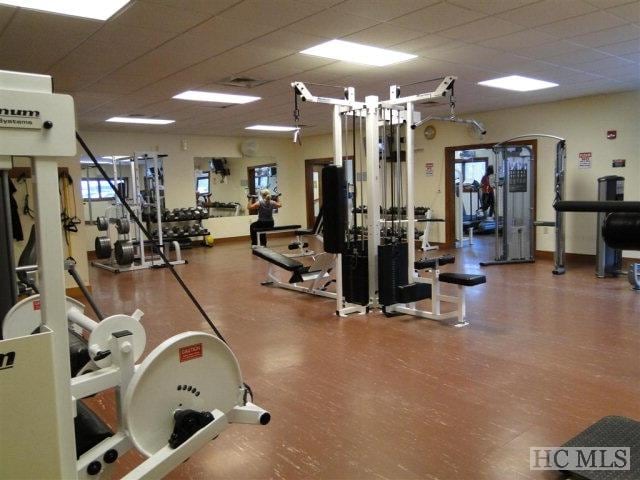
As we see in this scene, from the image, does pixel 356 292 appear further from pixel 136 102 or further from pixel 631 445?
pixel 136 102

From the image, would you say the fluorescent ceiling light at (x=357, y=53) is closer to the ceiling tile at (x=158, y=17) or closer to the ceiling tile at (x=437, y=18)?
the ceiling tile at (x=437, y=18)

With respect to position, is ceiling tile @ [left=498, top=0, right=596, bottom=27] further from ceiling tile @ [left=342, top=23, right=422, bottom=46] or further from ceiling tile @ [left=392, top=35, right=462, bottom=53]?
ceiling tile @ [left=342, top=23, right=422, bottom=46]

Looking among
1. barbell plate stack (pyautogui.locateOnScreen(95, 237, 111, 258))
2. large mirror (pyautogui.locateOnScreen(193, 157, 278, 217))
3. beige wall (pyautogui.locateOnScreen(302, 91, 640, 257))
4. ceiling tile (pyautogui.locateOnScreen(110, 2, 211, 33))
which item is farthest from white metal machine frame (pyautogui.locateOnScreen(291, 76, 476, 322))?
large mirror (pyautogui.locateOnScreen(193, 157, 278, 217))

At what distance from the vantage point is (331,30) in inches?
147

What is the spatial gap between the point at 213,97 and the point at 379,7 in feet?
11.8

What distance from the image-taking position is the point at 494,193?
7.98 meters

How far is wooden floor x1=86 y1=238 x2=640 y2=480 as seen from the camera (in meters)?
2.17

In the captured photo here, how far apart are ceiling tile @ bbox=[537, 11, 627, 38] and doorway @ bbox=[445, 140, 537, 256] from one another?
3.12 metres

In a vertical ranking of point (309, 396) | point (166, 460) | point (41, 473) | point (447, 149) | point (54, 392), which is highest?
point (447, 149)

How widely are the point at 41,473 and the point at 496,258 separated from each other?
688 centimetres

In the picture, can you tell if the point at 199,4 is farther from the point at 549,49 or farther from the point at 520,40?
the point at 549,49

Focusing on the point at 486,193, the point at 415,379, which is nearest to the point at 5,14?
the point at 415,379

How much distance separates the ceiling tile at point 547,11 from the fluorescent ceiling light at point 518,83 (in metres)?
2.00

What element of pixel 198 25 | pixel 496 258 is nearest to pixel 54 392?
pixel 198 25
